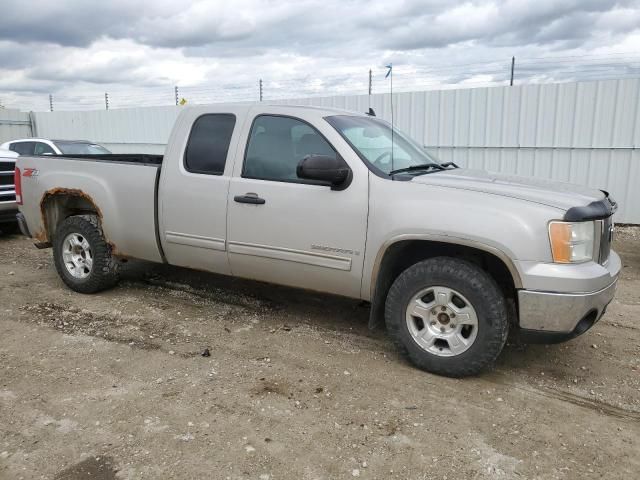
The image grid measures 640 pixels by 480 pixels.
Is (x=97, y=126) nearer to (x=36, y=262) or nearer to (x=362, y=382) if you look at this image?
(x=36, y=262)

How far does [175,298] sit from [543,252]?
3693 millimetres

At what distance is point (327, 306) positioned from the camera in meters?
5.31

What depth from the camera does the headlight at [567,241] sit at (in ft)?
10.7

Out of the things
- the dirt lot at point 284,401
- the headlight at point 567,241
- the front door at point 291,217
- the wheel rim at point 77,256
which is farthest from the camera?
the wheel rim at point 77,256

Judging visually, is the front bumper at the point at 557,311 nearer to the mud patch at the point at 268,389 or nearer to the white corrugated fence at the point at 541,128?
the mud patch at the point at 268,389

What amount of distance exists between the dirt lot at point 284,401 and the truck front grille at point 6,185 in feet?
11.8

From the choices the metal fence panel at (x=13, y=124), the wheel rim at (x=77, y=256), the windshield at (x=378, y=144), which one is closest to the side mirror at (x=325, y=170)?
the windshield at (x=378, y=144)

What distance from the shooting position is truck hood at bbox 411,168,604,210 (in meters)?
3.41

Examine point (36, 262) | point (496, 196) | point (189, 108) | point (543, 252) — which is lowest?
point (36, 262)

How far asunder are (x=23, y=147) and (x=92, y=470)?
36.5 ft

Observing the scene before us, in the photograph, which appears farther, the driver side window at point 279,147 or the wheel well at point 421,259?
the driver side window at point 279,147

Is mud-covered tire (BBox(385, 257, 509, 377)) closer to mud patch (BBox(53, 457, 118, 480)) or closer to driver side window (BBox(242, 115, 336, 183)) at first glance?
driver side window (BBox(242, 115, 336, 183))

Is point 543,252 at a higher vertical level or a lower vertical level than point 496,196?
lower

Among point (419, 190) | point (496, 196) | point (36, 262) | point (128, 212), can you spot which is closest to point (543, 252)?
point (496, 196)
